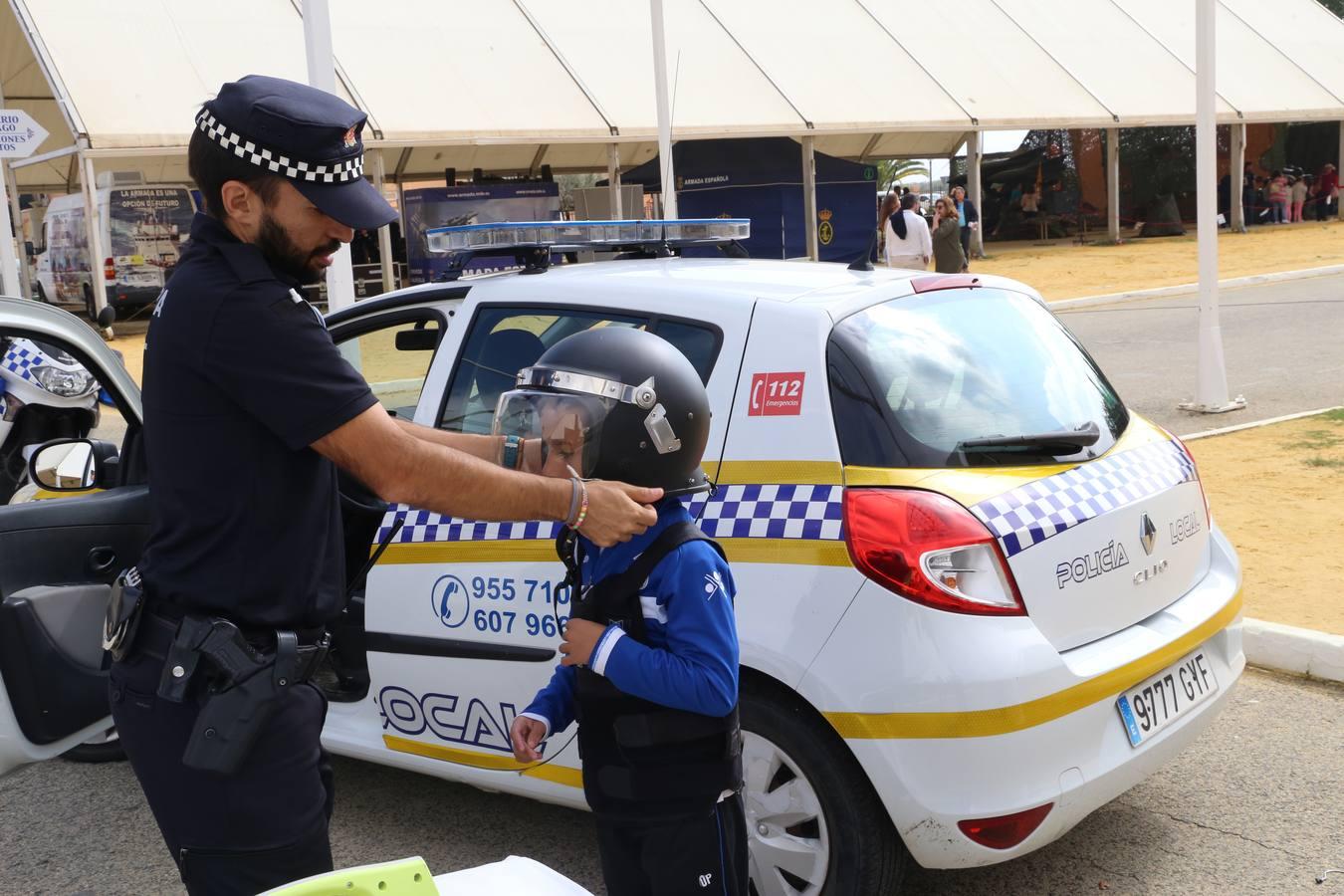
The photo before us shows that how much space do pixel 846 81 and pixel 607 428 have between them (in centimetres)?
2444

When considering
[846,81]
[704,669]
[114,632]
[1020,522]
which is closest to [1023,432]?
[1020,522]

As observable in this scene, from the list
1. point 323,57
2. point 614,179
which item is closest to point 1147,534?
point 323,57

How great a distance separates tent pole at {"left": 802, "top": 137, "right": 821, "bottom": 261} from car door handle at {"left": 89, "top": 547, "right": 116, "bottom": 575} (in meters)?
22.7

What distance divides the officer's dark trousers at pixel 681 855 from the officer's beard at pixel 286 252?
1.13 m

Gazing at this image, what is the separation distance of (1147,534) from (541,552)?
1548 mm

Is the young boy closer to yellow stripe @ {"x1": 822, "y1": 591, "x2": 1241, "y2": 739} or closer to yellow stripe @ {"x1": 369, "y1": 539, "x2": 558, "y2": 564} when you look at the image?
yellow stripe @ {"x1": 822, "y1": 591, "x2": 1241, "y2": 739}

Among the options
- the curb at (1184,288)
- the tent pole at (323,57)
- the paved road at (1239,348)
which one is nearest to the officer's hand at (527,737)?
the tent pole at (323,57)

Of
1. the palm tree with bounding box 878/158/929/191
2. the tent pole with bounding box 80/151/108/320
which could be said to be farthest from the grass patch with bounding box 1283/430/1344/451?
the palm tree with bounding box 878/158/929/191

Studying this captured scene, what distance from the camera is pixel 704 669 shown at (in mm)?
2371

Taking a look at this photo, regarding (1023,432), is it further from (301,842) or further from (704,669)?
(301,842)

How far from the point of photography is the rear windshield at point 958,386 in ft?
10.4

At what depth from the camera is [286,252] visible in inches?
88.7

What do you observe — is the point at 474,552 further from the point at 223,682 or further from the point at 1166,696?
the point at 1166,696

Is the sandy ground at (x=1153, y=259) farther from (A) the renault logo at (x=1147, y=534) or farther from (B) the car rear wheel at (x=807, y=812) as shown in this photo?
(B) the car rear wheel at (x=807, y=812)
